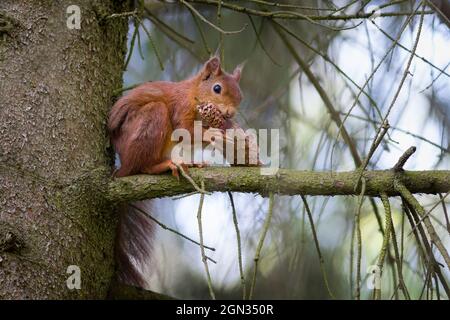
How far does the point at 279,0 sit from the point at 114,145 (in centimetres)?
84

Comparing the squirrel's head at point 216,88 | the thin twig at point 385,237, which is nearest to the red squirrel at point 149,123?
the squirrel's head at point 216,88

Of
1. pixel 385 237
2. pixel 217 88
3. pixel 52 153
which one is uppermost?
pixel 217 88

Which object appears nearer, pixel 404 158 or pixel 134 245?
pixel 404 158

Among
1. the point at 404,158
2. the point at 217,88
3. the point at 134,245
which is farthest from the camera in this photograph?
the point at 134,245

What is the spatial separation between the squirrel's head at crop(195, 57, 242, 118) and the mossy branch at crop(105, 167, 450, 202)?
0.39 m

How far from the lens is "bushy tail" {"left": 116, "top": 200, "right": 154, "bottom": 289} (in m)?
2.05

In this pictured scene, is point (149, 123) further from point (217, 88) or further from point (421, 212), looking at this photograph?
point (421, 212)

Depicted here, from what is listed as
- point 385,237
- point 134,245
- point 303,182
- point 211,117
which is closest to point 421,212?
point 385,237

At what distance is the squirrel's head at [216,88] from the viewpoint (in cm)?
190

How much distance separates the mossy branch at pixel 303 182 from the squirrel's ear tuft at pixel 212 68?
445mm

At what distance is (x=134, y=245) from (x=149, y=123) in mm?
497

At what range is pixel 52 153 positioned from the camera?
1579 mm

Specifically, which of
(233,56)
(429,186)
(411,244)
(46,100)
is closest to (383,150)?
(411,244)

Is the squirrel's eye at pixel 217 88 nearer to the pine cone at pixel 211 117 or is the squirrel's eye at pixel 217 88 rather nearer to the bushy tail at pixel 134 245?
the pine cone at pixel 211 117
